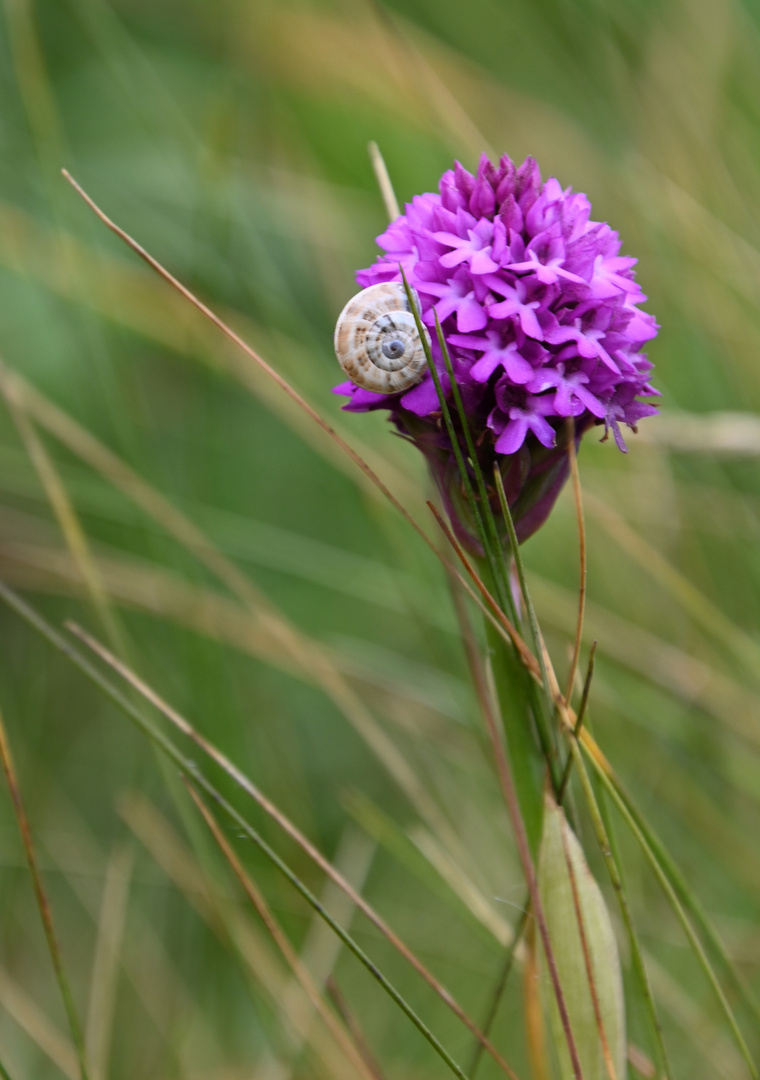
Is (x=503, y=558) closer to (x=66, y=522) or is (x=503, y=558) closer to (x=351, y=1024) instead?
(x=351, y=1024)

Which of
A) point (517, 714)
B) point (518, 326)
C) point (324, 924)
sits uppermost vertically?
point (518, 326)

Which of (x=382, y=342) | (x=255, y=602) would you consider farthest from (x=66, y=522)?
(x=382, y=342)

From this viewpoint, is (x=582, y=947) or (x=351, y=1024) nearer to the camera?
(x=582, y=947)

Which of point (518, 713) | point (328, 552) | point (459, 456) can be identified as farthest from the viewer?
point (328, 552)

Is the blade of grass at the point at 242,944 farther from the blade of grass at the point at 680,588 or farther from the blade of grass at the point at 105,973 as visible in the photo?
the blade of grass at the point at 680,588

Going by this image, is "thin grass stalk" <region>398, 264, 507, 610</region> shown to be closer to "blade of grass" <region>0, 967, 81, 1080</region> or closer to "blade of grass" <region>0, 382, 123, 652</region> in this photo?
"blade of grass" <region>0, 382, 123, 652</region>

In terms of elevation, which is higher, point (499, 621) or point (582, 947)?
point (499, 621)

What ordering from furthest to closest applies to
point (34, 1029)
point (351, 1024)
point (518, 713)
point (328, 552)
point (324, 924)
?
point (328, 552) → point (324, 924) → point (34, 1029) → point (351, 1024) → point (518, 713)

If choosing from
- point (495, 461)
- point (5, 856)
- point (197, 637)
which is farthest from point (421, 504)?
point (495, 461)
